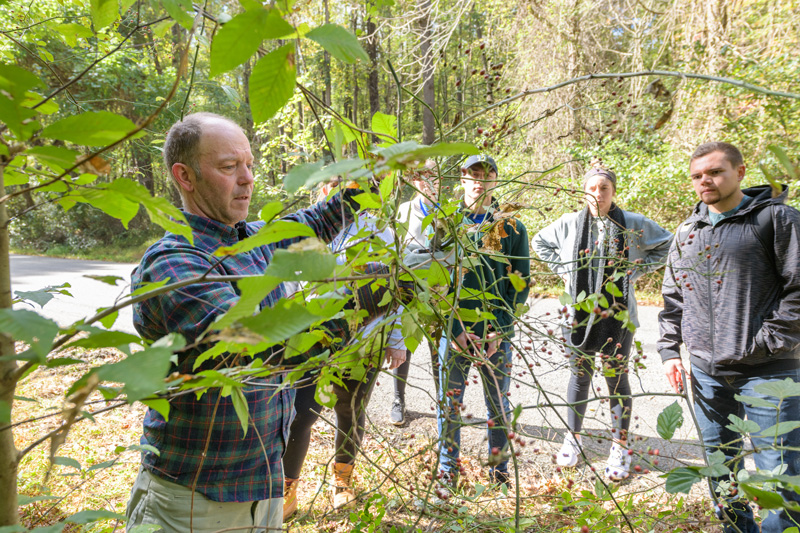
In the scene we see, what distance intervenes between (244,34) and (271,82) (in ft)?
0.22

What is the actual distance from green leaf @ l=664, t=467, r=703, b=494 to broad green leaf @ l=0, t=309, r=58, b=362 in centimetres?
96

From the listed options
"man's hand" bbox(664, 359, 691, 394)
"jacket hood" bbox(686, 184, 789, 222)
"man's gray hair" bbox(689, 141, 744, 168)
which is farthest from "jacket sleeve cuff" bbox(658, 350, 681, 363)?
"man's gray hair" bbox(689, 141, 744, 168)

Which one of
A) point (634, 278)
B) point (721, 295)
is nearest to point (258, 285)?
point (721, 295)

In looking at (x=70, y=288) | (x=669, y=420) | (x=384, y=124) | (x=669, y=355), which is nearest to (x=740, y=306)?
(x=669, y=355)

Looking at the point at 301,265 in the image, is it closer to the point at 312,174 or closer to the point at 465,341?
the point at 312,174

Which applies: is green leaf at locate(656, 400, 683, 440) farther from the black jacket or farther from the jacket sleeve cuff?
the jacket sleeve cuff

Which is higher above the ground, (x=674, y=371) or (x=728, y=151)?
(x=728, y=151)

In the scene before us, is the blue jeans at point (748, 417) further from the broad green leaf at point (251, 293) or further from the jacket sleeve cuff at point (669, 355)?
the broad green leaf at point (251, 293)

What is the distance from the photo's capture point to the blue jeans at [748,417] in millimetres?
2283

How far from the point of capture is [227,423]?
1.50 metres

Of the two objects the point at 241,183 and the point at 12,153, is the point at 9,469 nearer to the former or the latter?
the point at 12,153

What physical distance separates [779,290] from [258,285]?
2.89 m

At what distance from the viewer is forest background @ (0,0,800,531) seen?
62 cm

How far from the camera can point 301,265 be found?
0.59 metres
